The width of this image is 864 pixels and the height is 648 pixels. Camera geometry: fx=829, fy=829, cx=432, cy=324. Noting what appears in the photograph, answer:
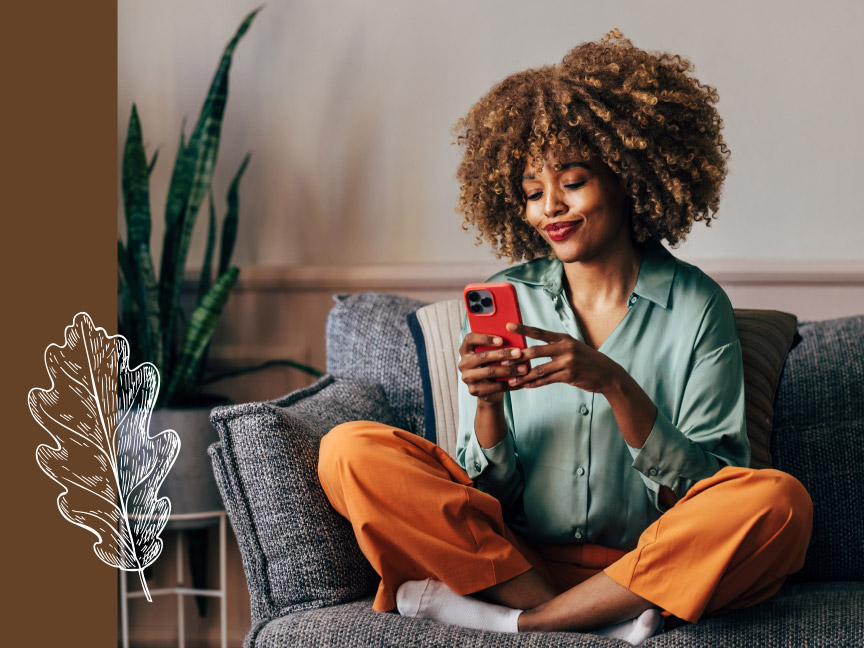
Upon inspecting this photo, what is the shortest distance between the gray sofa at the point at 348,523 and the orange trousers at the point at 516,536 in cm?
5

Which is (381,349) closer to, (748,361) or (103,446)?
(103,446)

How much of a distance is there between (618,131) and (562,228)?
6.6 inches

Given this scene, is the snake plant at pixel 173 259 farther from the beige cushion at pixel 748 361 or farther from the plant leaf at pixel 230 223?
the beige cushion at pixel 748 361

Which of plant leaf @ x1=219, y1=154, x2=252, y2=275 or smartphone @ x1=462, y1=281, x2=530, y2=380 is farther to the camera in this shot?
plant leaf @ x1=219, y1=154, x2=252, y2=275

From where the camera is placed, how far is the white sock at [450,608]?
1.17 metres

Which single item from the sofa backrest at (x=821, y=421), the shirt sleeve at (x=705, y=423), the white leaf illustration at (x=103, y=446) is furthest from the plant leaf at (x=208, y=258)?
the shirt sleeve at (x=705, y=423)

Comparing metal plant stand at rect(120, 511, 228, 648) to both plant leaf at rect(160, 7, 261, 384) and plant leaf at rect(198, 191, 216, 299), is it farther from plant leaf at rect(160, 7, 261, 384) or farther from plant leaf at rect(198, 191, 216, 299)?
plant leaf at rect(198, 191, 216, 299)

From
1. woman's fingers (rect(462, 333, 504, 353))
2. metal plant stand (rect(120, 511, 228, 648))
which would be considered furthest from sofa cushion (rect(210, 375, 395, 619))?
metal plant stand (rect(120, 511, 228, 648))

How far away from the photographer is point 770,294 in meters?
1.93

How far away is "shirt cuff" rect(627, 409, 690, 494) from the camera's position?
3.84 ft

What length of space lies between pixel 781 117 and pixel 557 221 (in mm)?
943

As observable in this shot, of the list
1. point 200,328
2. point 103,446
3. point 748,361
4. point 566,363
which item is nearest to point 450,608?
point 566,363

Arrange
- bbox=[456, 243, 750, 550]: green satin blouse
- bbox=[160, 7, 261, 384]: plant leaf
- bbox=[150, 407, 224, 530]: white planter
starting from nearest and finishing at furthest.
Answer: bbox=[456, 243, 750, 550]: green satin blouse, bbox=[150, 407, 224, 530]: white planter, bbox=[160, 7, 261, 384]: plant leaf

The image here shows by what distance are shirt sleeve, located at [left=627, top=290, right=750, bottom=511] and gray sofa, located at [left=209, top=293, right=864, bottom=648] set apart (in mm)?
203
